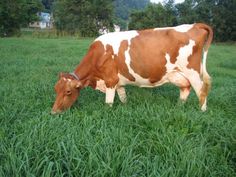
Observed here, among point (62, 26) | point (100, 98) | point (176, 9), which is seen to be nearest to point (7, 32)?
point (62, 26)

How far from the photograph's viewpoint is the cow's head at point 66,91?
6.28m

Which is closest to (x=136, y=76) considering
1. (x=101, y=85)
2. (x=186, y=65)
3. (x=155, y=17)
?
(x=101, y=85)

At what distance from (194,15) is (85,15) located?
11.3 metres

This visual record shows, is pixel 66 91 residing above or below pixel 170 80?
below

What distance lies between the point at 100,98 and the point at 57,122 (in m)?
2.27

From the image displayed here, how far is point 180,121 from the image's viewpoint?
522 centimetres

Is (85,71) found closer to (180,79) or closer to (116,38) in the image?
(116,38)

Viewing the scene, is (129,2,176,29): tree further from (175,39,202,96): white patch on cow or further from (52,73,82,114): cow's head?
(52,73,82,114): cow's head

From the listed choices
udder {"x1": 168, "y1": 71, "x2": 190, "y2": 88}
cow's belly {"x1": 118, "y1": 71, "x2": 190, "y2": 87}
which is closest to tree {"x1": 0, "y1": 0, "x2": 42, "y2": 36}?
cow's belly {"x1": 118, "y1": 71, "x2": 190, "y2": 87}

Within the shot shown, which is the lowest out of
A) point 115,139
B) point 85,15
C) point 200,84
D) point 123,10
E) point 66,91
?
point 115,139

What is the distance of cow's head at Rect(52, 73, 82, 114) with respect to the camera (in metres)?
6.28

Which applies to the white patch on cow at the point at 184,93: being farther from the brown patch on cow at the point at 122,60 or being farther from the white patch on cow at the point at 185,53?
the brown patch on cow at the point at 122,60

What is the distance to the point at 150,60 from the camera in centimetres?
673

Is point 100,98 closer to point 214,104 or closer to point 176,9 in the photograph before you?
point 214,104
